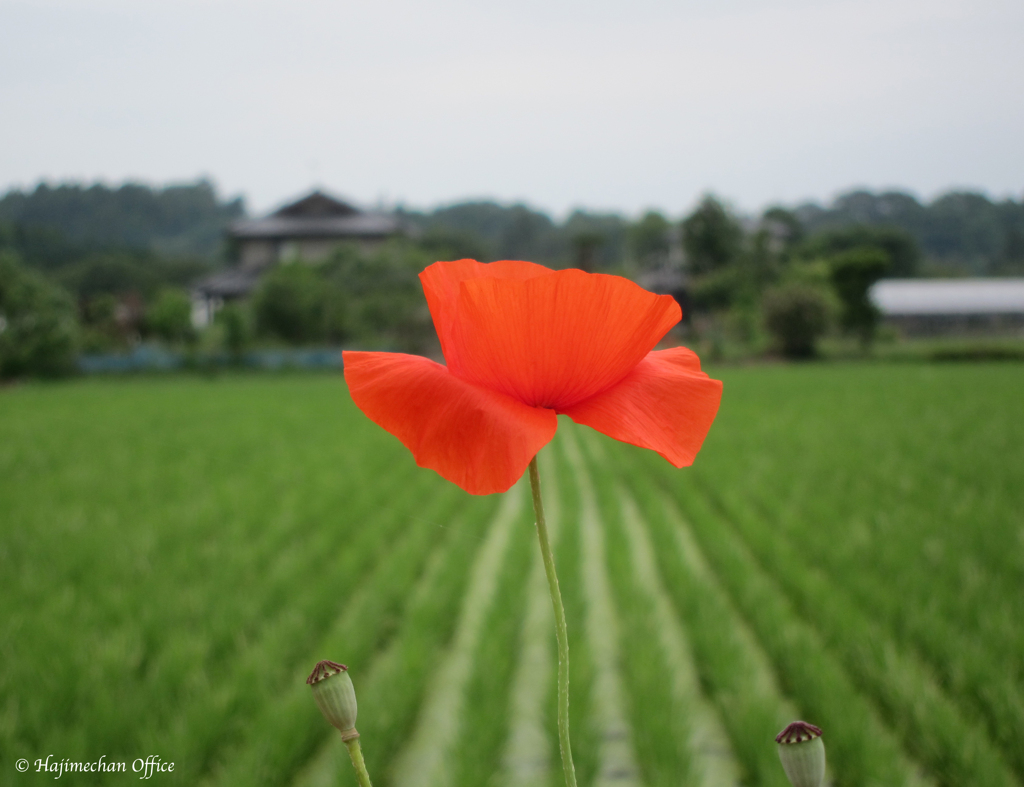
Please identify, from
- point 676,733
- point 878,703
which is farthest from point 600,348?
point 878,703

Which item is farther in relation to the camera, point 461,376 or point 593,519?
point 593,519

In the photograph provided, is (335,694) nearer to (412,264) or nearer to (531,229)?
(531,229)

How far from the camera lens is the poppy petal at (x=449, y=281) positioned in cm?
17

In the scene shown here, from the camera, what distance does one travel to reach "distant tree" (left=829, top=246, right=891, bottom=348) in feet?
55.0

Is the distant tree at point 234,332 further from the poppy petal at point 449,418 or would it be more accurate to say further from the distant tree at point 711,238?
the distant tree at point 711,238

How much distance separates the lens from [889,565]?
9.27 ft

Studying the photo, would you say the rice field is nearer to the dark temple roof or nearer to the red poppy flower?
the red poppy flower

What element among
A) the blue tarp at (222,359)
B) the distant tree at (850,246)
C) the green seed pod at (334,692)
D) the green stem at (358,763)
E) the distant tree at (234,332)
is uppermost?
the distant tree at (850,246)

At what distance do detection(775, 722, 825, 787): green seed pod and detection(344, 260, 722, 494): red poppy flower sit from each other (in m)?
0.08

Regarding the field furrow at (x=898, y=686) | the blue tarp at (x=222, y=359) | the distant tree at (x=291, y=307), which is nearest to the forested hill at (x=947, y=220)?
the field furrow at (x=898, y=686)

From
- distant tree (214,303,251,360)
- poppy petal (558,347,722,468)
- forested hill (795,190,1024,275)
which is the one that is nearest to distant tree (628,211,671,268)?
forested hill (795,190,1024,275)

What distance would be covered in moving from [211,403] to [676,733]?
9627 millimetres

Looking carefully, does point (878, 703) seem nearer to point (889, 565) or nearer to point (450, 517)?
point (889, 565)

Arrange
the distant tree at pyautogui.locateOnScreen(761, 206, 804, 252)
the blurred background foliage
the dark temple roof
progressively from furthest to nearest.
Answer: the distant tree at pyautogui.locateOnScreen(761, 206, 804, 252), the dark temple roof, the blurred background foliage
